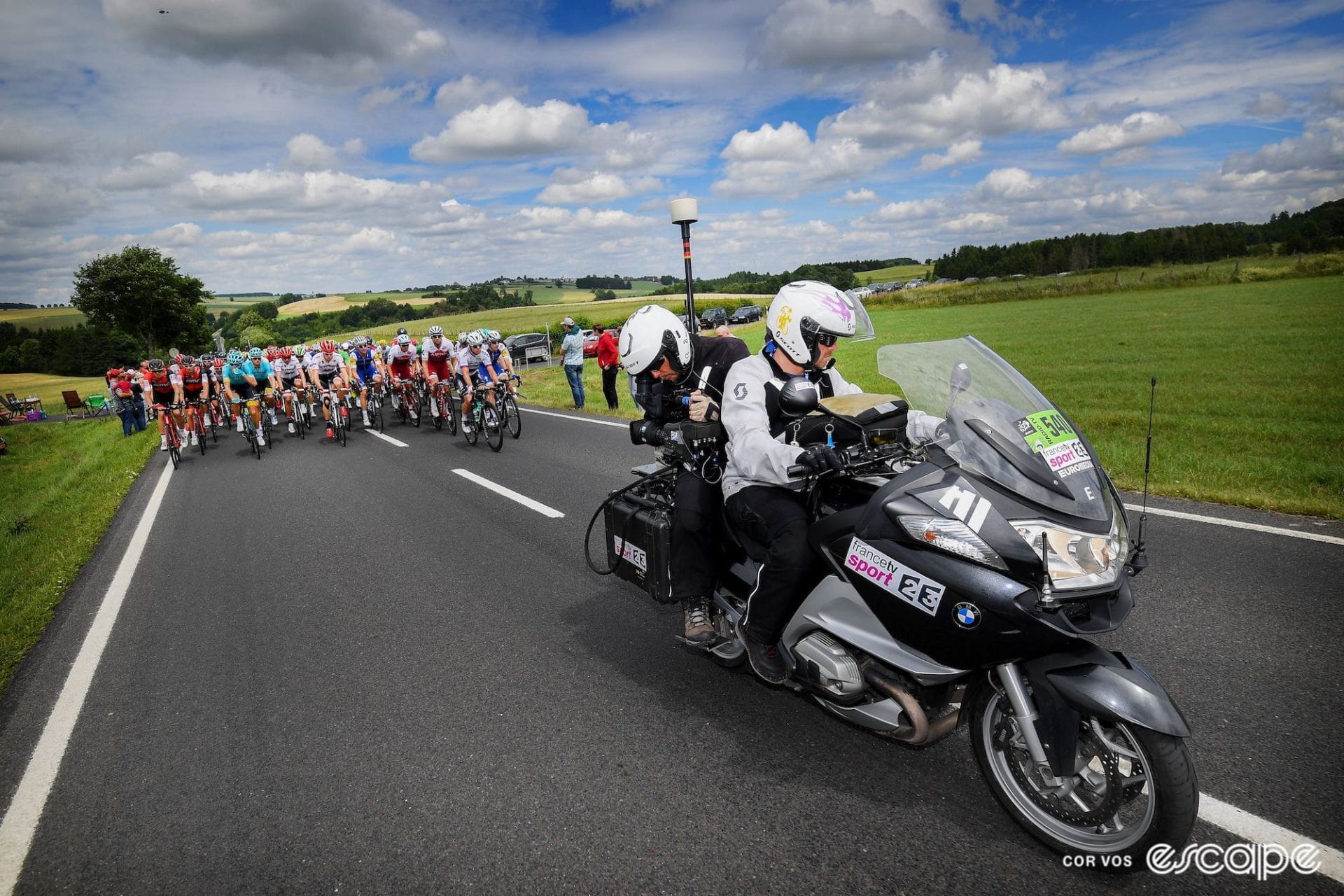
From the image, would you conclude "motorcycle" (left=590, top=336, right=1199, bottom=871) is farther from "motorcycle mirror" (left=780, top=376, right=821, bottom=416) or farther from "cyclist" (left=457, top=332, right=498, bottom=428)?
"cyclist" (left=457, top=332, right=498, bottom=428)

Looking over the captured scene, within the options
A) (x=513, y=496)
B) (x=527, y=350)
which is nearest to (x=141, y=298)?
(x=527, y=350)

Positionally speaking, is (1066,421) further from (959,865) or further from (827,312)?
(959,865)

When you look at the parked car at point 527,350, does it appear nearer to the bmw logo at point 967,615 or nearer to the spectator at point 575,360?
the spectator at point 575,360

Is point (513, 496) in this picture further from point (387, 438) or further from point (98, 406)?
point (98, 406)

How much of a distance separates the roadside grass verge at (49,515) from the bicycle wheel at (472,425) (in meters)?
5.20

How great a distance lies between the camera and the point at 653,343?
4.17 m

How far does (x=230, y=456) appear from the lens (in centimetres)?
1455

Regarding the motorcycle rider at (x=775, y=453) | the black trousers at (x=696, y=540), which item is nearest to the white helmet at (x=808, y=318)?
the motorcycle rider at (x=775, y=453)

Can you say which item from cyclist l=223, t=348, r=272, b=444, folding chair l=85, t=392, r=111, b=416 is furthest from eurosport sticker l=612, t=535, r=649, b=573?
folding chair l=85, t=392, r=111, b=416

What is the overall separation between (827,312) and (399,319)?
103266mm

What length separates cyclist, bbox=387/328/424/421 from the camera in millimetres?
16766

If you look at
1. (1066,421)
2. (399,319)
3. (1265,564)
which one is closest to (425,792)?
(1066,421)

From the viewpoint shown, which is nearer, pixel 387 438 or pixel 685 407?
pixel 685 407

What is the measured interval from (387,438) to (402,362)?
2357 mm
